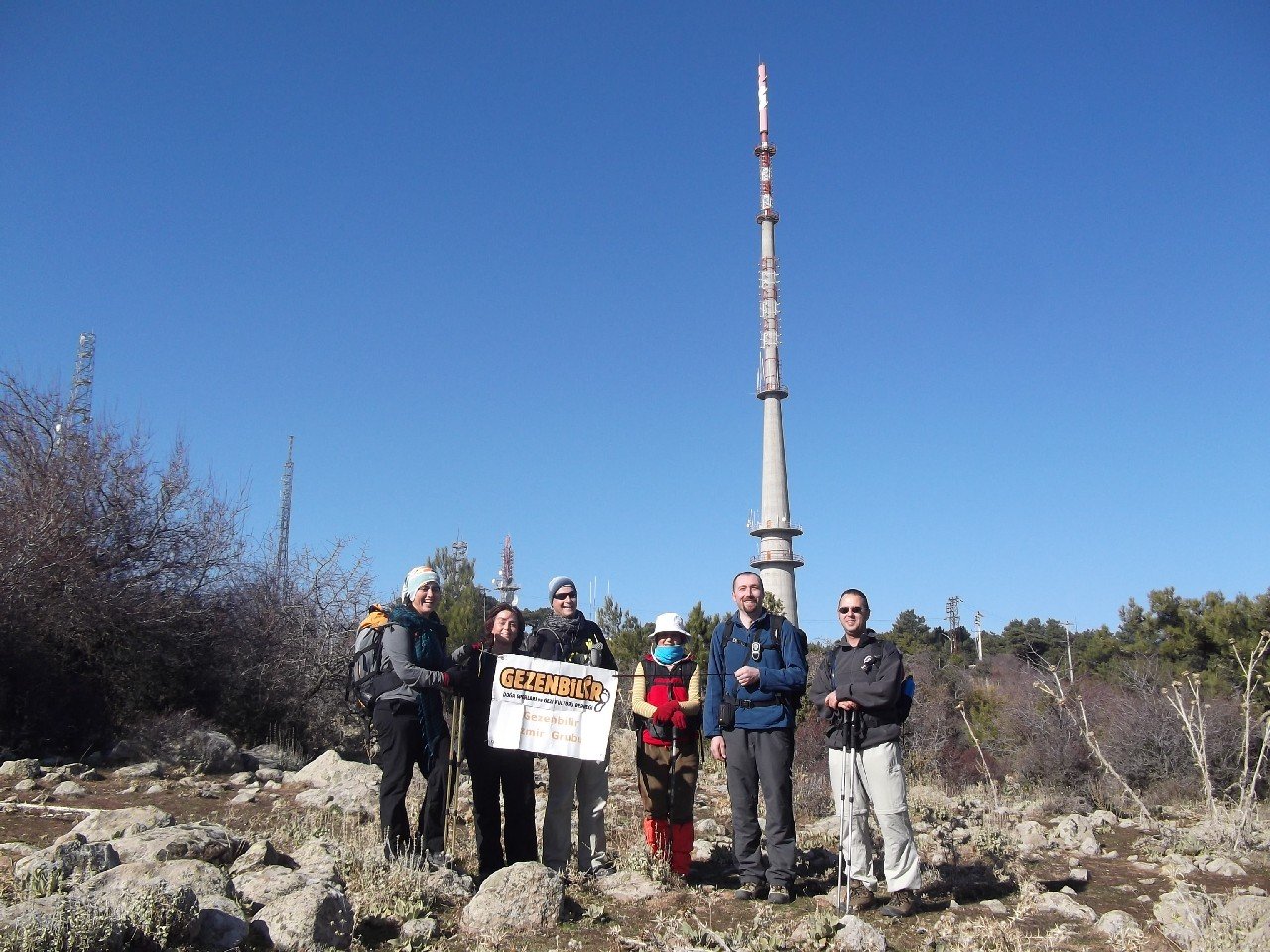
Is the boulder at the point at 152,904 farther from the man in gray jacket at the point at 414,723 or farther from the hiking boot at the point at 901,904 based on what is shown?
the hiking boot at the point at 901,904

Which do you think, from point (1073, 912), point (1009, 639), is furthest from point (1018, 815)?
point (1009, 639)

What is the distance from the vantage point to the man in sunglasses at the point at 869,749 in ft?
17.5

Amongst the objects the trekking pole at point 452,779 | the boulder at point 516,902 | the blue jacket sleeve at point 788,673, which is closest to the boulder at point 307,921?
the boulder at point 516,902

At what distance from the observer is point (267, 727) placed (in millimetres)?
13617

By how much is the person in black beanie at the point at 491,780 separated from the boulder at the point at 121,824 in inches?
78.0

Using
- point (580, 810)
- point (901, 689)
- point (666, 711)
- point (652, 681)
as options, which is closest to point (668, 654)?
point (652, 681)

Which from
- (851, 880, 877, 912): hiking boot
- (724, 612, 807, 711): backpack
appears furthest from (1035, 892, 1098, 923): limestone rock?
(724, 612, 807, 711): backpack

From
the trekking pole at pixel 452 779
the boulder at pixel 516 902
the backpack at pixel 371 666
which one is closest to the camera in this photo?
the boulder at pixel 516 902

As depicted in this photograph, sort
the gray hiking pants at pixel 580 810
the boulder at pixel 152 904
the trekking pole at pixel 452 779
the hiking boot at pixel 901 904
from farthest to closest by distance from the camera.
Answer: the gray hiking pants at pixel 580 810
the trekking pole at pixel 452 779
the hiking boot at pixel 901 904
the boulder at pixel 152 904

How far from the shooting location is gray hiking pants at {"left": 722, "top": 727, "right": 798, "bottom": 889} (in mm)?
5539

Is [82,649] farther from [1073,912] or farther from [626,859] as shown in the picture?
[1073,912]

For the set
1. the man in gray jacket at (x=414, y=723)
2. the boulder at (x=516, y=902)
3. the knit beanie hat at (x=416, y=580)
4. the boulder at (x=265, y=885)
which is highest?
the knit beanie hat at (x=416, y=580)

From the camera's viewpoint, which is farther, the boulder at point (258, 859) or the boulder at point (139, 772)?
the boulder at point (139, 772)

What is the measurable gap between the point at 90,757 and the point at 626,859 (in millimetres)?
7886
